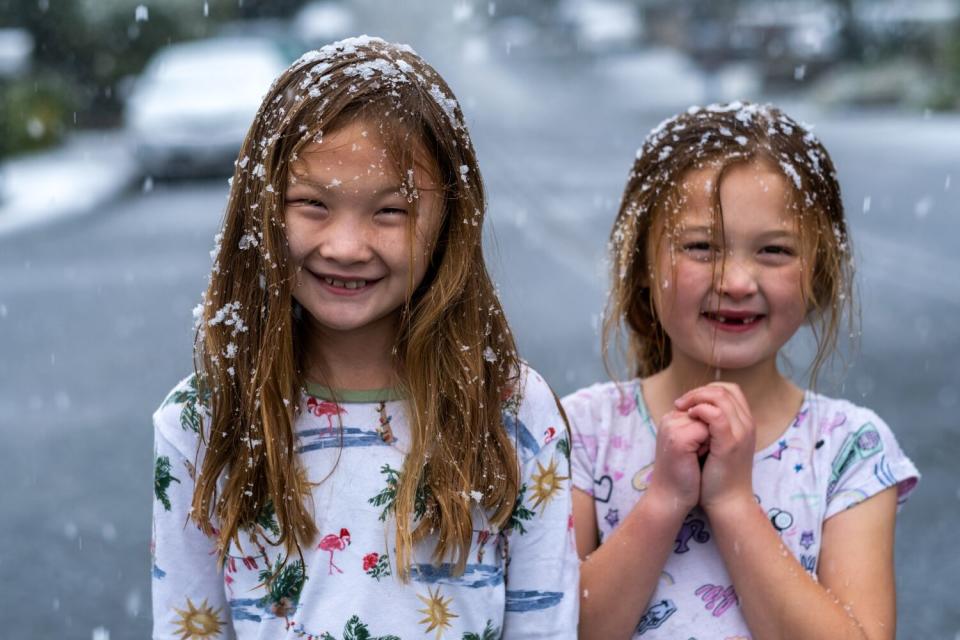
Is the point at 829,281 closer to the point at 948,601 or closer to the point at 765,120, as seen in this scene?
the point at 765,120

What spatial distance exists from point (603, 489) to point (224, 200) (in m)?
12.3

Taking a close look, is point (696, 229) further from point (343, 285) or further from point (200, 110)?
point (200, 110)

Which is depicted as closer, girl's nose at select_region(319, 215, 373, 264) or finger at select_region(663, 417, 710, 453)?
girl's nose at select_region(319, 215, 373, 264)

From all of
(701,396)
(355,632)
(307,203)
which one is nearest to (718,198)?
(701,396)

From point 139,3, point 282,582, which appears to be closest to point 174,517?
point 282,582

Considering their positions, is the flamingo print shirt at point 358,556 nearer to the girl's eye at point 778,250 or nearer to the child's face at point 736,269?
the child's face at point 736,269

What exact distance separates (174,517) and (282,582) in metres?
0.20

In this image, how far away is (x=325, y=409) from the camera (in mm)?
2129

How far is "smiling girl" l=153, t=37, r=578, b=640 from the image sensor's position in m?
2.04

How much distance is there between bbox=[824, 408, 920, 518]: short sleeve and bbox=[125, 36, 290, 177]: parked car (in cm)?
1272

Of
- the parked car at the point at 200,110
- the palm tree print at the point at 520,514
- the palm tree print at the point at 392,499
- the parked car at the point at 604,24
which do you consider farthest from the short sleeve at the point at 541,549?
the parked car at the point at 604,24

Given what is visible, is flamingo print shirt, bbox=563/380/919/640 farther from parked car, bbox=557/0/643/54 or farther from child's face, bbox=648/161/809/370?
parked car, bbox=557/0/643/54

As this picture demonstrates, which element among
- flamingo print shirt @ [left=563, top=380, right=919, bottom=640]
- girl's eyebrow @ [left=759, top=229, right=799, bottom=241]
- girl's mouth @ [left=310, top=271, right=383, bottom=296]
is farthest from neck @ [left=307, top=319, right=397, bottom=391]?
girl's eyebrow @ [left=759, top=229, right=799, bottom=241]

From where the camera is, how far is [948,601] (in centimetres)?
434
